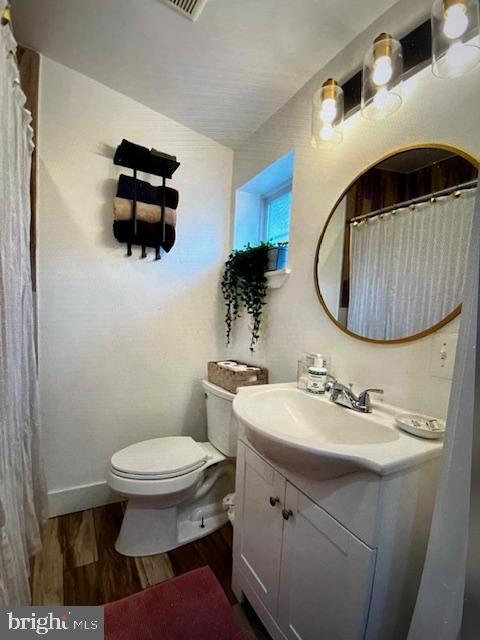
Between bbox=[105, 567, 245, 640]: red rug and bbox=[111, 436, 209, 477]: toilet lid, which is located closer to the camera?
bbox=[105, 567, 245, 640]: red rug

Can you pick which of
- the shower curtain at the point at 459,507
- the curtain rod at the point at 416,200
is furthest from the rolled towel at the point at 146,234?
the shower curtain at the point at 459,507

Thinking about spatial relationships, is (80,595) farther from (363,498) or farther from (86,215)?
(86,215)

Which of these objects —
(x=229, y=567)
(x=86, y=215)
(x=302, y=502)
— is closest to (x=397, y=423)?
(x=302, y=502)

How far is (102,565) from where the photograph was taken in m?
1.29

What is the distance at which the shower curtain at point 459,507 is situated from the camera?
56cm

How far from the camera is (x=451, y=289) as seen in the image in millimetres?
831

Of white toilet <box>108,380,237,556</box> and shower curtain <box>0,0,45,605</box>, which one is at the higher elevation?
shower curtain <box>0,0,45,605</box>

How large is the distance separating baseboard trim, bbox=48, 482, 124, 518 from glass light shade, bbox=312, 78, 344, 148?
6.85 ft

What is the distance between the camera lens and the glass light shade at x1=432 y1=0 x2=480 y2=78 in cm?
74

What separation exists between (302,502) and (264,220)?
1.68m

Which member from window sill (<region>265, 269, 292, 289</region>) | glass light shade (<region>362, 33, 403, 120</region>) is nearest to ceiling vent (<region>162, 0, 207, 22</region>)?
glass light shade (<region>362, 33, 403, 120</region>)

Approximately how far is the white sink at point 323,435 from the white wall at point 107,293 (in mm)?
896

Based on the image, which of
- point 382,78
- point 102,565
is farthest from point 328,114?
point 102,565

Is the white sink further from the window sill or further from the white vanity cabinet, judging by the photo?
the window sill
